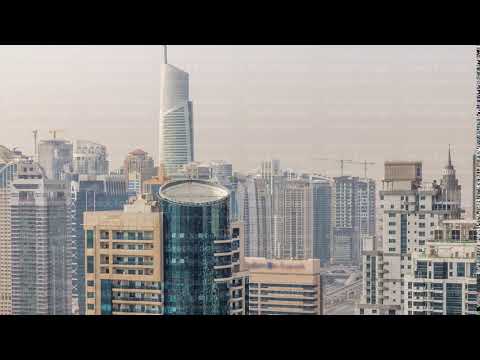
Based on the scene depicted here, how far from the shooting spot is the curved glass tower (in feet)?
34.0

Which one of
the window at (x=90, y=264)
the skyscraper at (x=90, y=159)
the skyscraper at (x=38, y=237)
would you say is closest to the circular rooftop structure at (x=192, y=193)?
the window at (x=90, y=264)

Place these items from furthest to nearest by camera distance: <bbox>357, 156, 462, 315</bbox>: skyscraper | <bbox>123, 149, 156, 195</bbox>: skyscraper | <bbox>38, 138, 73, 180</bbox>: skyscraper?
<bbox>38, 138, 73, 180</bbox>: skyscraper → <bbox>123, 149, 156, 195</bbox>: skyscraper → <bbox>357, 156, 462, 315</bbox>: skyscraper

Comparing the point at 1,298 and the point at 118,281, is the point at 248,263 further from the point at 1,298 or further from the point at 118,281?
the point at 1,298

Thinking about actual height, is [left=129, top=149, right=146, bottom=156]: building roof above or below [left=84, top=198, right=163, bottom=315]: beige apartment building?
above

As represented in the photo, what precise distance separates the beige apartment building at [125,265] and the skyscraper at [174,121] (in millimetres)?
3074

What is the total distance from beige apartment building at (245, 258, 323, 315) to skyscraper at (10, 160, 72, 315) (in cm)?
292

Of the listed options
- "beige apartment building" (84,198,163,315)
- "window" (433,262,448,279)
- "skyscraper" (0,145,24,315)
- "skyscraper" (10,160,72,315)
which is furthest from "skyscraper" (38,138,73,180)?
"window" (433,262,448,279)

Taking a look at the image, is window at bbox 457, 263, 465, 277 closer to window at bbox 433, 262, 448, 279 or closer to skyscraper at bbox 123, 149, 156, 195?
window at bbox 433, 262, 448, 279

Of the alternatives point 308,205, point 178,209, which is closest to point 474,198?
point 308,205

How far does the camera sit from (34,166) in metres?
14.2

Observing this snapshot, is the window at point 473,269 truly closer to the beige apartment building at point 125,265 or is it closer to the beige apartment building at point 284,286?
the beige apartment building at point 284,286

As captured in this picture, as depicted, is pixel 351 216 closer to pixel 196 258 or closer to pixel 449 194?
pixel 449 194

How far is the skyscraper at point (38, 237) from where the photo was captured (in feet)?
43.3
